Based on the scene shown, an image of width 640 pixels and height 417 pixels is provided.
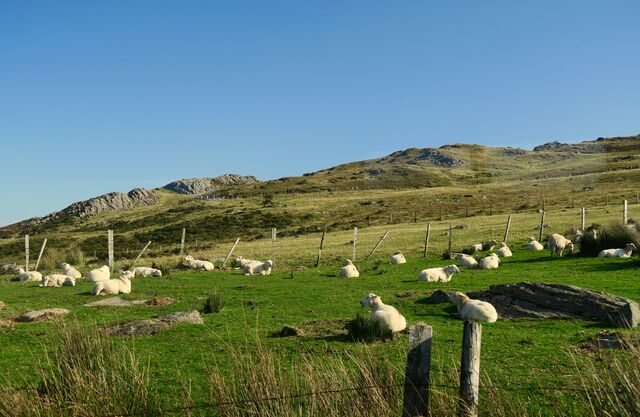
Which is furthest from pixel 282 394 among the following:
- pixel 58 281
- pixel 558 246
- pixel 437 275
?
pixel 558 246

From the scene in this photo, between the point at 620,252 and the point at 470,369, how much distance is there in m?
25.6

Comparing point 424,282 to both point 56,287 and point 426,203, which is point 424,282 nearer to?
point 56,287

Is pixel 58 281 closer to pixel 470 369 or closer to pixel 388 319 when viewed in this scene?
pixel 388 319

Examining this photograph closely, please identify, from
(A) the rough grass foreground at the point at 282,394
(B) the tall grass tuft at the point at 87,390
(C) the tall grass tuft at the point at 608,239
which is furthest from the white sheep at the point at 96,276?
(C) the tall grass tuft at the point at 608,239

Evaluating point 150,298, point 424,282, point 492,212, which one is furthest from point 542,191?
point 150,298

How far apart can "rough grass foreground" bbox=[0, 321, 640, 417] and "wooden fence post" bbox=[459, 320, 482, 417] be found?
0.19 meters

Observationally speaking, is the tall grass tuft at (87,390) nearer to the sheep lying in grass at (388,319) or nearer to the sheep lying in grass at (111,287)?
the sheep lying in grass at (388,319)

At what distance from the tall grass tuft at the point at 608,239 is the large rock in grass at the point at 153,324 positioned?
880 inches

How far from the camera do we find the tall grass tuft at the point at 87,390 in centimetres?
710

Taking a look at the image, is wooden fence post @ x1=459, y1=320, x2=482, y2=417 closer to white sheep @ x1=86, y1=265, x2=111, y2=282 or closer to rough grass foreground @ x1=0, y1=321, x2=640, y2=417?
rough grass foreground @ x1=0, y1=321, x2=640, y2=417

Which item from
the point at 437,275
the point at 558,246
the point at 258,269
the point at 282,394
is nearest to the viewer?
the point at 282,394

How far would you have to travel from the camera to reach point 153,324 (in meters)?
15.0

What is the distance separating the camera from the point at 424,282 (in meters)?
24.5

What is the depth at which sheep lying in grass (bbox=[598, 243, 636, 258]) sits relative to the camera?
92.5 feet
